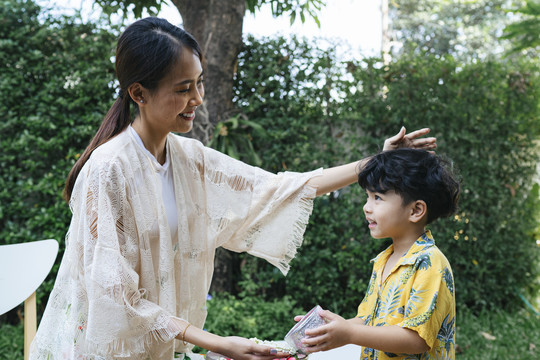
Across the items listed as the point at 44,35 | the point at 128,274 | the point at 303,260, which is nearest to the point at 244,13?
the point at 44,35

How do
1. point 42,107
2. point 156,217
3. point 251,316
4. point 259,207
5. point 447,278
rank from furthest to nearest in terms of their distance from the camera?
1. point 42,107
2. point 251,316
3. point 259,207
4. point 156,217
5. point 447,278

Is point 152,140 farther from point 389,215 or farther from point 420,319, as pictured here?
point 420,319

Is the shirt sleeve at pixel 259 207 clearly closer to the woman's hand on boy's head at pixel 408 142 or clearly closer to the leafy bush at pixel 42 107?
the woman's hand on boy's head at pixel 408 142

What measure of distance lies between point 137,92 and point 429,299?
1.20m

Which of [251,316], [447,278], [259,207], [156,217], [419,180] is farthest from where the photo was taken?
[251,316]

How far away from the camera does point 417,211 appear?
5.67 feet

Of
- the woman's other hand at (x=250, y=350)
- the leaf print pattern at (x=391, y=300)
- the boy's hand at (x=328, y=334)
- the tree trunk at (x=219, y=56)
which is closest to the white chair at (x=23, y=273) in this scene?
the woman's other hand at (x=250, y=350)

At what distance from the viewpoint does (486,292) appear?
4.74m

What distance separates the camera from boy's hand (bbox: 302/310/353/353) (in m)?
1.47

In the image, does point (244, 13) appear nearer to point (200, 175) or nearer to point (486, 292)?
point (200, 175)

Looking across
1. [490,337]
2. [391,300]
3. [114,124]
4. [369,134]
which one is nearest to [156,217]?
[114,124]

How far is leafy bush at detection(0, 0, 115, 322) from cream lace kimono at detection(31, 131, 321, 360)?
258cm

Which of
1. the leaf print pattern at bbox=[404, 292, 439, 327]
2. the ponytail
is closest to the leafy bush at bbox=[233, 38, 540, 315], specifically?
the ponytail

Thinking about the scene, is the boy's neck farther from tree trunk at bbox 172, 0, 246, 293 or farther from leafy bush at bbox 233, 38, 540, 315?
tree trunk at bbox 172, 0, 246, 293
